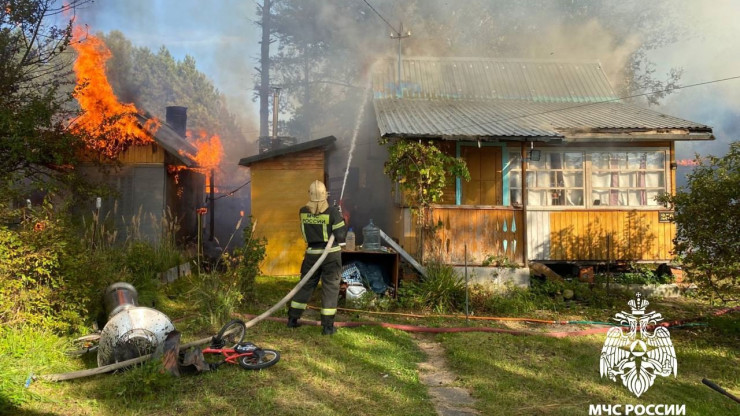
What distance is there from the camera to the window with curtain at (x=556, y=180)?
11.0m

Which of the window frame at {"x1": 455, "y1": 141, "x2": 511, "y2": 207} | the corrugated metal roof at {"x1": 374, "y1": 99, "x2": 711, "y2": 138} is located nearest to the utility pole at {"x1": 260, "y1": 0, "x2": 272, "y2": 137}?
the corrugated metal roof at {"x1": 374, "y1": 99, "x2": 711, "y2": 138}

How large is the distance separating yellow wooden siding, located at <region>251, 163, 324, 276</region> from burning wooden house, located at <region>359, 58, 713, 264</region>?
2.77 meters

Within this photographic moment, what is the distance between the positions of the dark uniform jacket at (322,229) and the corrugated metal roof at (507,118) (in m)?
3.18

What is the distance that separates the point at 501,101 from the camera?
13945mm

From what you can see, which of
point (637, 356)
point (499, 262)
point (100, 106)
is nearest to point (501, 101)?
point (499, 262)

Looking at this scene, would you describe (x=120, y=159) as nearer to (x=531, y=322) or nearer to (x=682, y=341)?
(x=531, y=322)

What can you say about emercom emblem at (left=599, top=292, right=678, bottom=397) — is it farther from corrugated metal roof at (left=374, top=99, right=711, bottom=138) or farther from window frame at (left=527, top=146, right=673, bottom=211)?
corrugated metal roof at (left=374, top=99, right=711, bottom=138)

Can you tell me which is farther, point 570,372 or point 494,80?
point 494,80

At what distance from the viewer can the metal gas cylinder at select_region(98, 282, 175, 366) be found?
4.75m

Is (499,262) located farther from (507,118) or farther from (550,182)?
(507,118)

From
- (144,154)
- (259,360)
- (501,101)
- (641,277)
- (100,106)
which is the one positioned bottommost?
(259,360)

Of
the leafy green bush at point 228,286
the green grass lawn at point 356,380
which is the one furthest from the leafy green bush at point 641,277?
the leafy green bush at point 228,286

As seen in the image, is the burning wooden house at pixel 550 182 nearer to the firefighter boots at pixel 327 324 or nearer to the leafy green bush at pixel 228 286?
the leafy green bush at pixel 228 286

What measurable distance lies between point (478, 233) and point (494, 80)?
22.8ft
